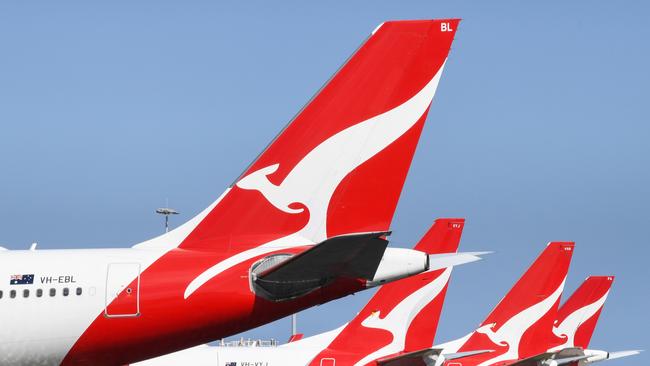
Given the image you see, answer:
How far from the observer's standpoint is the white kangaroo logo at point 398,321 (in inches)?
1372

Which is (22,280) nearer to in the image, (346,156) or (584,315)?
(346,156)

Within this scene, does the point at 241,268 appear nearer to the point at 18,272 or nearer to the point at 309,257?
the point at 309,257

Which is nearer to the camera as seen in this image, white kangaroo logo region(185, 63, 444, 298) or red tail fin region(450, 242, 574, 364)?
white kangaroo logo region(185, 63, 444, 298)

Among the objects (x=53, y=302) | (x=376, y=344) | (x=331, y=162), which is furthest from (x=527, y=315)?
(x=53, y=302)

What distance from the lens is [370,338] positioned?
34719 mm

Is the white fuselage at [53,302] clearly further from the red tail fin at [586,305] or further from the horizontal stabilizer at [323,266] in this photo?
the red tail fin at [586,305]

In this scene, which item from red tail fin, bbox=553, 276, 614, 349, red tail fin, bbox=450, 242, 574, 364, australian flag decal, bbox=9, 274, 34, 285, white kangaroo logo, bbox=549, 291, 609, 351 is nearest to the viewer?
australian flag decal, bbox=9, 274, 34, 285

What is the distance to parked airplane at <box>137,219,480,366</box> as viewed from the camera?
34.4 metres

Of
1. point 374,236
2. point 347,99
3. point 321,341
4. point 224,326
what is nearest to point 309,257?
point 374,236

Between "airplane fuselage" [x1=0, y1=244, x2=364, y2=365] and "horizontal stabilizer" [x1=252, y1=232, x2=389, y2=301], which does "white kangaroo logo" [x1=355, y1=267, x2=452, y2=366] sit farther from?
"horizontal stabilizer" [x1=252, y1=232, x2=389, y2=301]

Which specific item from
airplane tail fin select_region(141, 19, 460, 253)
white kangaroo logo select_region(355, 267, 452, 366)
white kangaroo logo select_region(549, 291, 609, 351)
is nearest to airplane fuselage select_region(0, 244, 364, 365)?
airplane tail fin select_region(141, 19, 460, 253)

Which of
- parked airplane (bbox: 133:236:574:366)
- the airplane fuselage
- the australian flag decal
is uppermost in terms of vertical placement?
parked airplane (bbox: 133:236:574:366)

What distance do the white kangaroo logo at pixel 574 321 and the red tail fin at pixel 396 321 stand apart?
1316 cm

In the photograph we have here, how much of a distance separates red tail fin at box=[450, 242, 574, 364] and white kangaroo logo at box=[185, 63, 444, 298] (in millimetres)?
25078
